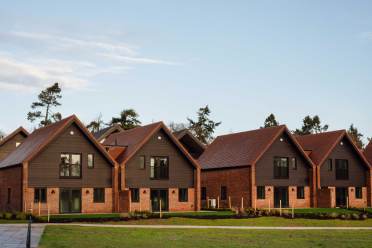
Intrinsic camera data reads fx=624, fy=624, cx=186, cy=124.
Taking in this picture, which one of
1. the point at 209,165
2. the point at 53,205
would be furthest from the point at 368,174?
the point at 53,205

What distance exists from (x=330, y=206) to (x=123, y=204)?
19082 mm

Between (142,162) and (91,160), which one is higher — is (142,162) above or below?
below

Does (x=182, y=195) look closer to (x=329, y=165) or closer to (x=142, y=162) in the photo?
(x=142, y=162)

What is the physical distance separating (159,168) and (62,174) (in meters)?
7.93

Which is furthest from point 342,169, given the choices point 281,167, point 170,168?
point 170,168

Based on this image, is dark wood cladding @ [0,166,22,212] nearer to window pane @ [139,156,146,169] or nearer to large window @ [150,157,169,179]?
window pane @ [139,156,146,169]

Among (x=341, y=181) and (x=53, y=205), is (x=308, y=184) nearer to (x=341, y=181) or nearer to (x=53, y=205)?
(x=341, y=181)

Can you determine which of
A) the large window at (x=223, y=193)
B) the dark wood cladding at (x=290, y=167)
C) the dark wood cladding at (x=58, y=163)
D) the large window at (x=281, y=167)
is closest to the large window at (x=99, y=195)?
the dark wood cladding at (x=58, y=163)

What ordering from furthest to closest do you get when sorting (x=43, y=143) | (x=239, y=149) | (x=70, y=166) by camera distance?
1. (x=239, y=149)
2. (x=70, y=166)
3. (x=43, y=143)

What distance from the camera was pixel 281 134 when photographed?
5378 cm

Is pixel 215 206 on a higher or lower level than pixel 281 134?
lower

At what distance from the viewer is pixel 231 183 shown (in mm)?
53875

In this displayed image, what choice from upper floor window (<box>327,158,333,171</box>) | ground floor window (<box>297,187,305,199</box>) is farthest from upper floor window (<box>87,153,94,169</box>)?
upper floor window (<box>327,158,333,171</box>)

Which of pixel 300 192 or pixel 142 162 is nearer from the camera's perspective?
pixel 142 162
